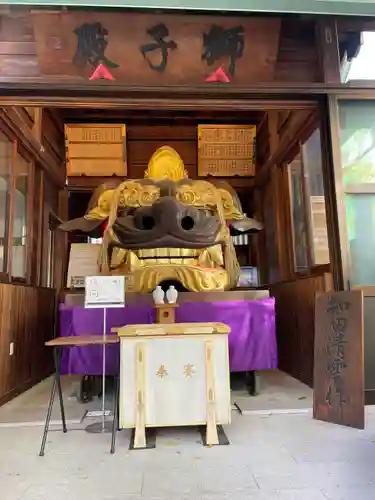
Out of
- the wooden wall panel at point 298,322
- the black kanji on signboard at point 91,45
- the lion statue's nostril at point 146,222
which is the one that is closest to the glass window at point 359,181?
the wooden wall panel at point 298,322

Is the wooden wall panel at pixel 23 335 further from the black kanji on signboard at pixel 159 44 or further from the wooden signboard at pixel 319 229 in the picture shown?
the wooden signboard at pixel 319 229

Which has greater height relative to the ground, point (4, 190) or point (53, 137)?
point (53, 137)

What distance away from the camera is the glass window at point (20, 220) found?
12.0ft

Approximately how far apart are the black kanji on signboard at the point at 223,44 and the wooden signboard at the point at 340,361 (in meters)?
1.68

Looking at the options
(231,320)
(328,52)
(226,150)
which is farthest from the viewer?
(226,150)

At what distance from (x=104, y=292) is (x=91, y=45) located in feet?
5.26

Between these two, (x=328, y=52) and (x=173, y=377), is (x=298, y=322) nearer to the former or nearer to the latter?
(x=173, y=377)

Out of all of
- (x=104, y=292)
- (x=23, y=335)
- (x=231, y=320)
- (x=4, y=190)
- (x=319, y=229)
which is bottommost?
(x=23, y=335)

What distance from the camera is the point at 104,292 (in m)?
2.48

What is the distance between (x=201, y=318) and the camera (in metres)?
3.15

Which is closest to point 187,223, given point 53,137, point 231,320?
point 231,320

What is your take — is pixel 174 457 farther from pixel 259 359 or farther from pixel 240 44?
pixel 240 44

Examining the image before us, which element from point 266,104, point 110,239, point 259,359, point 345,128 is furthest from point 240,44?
point 259,359

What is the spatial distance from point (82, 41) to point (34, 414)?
2.50m
